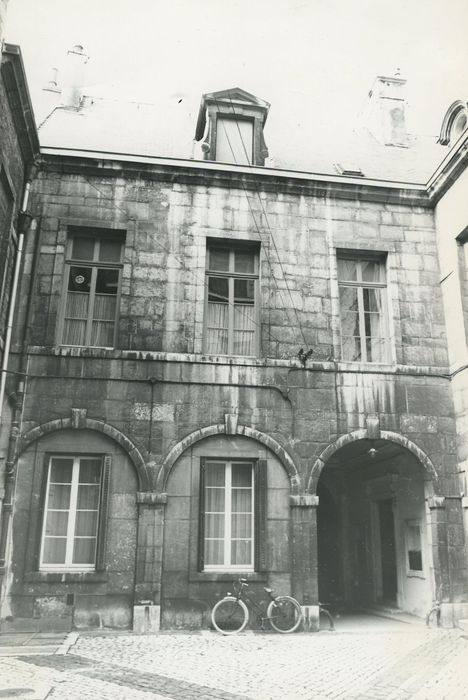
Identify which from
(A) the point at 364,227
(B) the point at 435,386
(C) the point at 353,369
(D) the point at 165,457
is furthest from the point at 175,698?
(A) the point at 364,227

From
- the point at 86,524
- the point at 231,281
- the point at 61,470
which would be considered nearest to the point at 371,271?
the point at 231,281

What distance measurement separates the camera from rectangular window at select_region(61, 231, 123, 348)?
1000cm

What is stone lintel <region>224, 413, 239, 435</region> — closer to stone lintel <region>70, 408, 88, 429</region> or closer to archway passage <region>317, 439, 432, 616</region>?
archway passage <region>317, 439, 432, 616</region>

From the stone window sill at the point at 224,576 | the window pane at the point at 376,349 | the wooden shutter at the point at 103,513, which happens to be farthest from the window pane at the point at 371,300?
the wooden shutter at the point at 103,513

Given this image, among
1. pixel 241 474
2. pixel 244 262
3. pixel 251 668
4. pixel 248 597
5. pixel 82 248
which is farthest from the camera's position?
pixel 244 262

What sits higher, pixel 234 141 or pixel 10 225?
pixel 234 141

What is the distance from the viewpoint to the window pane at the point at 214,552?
30.7 ft

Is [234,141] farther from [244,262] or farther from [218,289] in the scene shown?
[218,289]

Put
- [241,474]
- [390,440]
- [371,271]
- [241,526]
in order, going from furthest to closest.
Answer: [371,271] < [390,440] < [241,474] < [241,526]

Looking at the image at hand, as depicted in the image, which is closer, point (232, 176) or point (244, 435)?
point (244, 435)

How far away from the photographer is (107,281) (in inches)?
404

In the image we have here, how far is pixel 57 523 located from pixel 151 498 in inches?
54.6

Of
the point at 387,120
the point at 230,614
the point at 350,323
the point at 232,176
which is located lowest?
the point at 230,614

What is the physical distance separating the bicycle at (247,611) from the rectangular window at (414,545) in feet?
8.18
